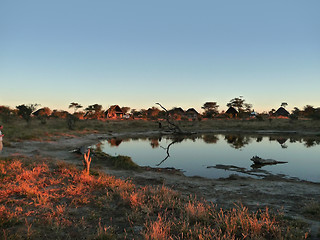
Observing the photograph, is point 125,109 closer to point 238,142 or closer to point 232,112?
point 232,112

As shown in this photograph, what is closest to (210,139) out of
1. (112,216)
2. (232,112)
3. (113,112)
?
(112,216)

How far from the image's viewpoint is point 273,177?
1255 centimetres

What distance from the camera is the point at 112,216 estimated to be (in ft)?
19.2

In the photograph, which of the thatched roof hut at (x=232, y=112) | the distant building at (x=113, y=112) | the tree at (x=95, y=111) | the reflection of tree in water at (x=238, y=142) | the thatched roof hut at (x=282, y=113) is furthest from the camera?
the thatched roof hut at (x=282, y=113)

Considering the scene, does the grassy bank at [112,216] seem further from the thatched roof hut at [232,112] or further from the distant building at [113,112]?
the thatched roof hut at [232,112]

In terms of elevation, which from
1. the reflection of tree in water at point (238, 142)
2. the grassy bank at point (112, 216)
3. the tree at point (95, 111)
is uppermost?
the tree at point (95, 111)

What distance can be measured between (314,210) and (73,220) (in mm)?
6908

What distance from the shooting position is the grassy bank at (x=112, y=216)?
4.62 meters

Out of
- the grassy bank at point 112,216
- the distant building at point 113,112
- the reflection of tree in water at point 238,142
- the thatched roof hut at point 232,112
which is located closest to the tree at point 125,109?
the distant building at point 113,112

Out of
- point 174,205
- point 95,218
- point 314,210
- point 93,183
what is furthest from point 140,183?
point 314,210

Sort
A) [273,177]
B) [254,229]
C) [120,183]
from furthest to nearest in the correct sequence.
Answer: [273,177] → [120,183] → [254,229]

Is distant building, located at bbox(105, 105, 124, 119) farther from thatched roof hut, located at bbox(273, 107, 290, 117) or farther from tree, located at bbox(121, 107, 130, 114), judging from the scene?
thatched roof hut, located at bbox(273, 107, 290, 117)

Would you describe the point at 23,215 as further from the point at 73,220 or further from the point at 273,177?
the point at 273,177

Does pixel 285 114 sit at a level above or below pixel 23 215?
above
